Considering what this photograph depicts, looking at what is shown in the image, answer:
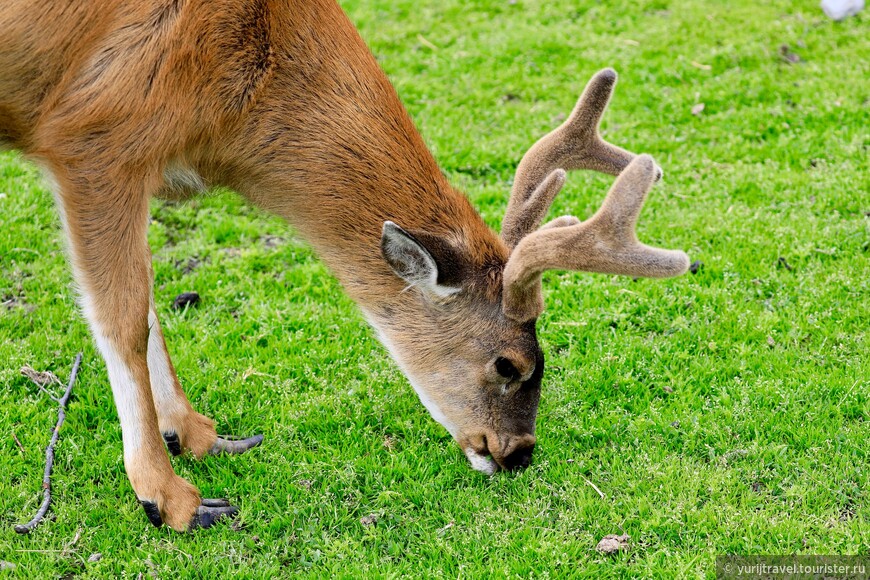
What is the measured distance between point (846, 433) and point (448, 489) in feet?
7.04

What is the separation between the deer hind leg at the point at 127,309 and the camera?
4.29 m

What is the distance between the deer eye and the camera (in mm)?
4625

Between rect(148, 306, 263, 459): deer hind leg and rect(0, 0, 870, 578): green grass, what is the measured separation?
0.12 metres

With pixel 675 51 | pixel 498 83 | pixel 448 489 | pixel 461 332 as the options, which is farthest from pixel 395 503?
pixel 675 51

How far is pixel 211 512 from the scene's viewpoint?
457 cm

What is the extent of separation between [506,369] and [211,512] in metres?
1.64

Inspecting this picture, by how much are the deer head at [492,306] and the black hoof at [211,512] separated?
1144 mm

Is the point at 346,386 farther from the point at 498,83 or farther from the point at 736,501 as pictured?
the point at 498,83

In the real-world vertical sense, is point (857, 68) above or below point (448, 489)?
above

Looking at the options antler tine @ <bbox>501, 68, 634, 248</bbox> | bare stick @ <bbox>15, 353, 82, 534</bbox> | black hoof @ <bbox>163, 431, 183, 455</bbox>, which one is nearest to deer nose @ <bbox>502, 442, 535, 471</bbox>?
antler tine @ <bbox>501, 68, 634, 248</bbox>

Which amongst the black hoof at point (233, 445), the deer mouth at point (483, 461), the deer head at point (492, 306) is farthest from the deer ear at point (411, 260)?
the black hoof at point (233, 445)

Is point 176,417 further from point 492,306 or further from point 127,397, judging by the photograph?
point 492,306

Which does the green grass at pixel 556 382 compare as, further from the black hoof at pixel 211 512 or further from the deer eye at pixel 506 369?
the deer eye at pixel 506 369

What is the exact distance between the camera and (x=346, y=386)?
219 inches
